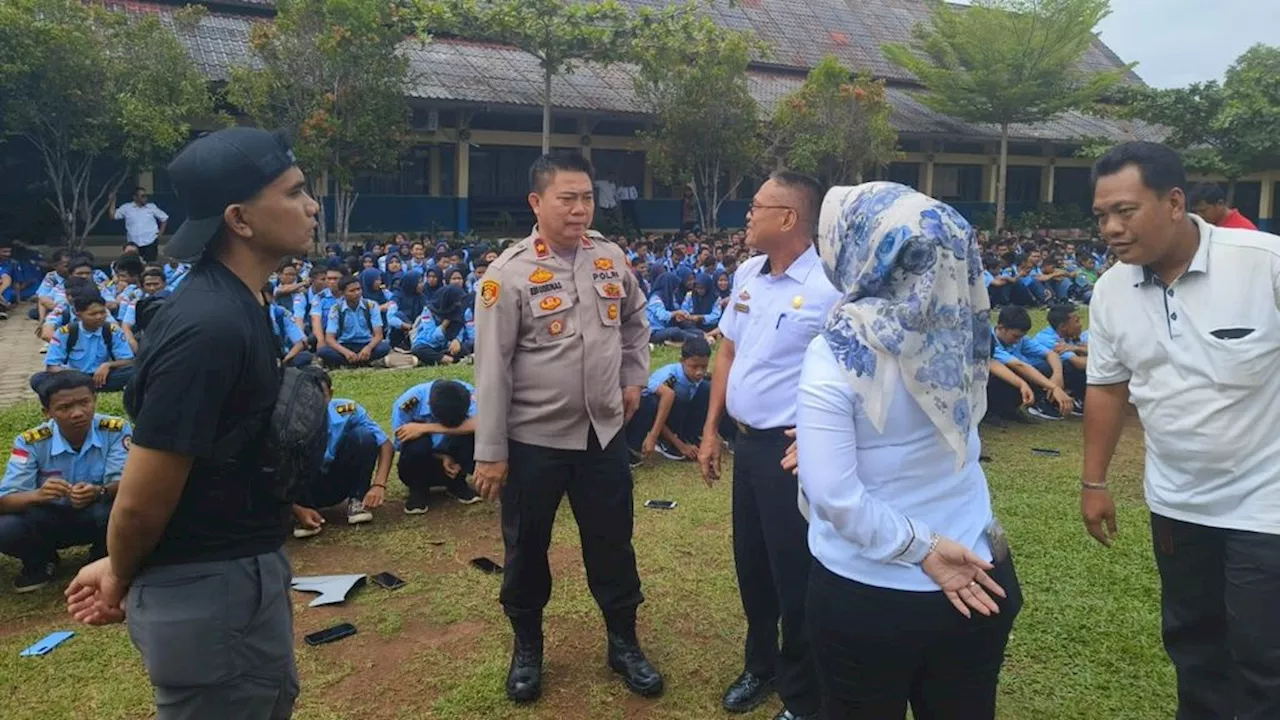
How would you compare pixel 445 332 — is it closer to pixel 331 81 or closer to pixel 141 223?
pixel 331 81

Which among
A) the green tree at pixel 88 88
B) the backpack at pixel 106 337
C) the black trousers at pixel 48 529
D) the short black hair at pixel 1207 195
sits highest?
the green tree at pixel 88 88

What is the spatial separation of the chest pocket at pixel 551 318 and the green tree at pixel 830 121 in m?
17.4

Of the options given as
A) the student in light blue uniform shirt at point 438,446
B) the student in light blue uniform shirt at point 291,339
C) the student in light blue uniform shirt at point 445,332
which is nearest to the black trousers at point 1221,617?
the student in light blue uniform shirt at point 438,446

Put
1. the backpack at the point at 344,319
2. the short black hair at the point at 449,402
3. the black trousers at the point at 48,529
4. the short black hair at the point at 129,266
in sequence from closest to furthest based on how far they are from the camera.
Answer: the black trousers at the point at 48,529 → the short black hair at the point at 449,402 → the backpack at the point at 344,319 → the short black hair at the point at 129,266

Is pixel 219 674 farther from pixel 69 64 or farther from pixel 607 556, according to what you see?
pixel 69 64

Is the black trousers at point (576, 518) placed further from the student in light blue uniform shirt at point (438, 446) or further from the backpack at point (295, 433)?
the student in light blue uniform shirt at point (438, 446)

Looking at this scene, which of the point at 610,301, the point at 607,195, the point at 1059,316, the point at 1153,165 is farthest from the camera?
the point at 607,195

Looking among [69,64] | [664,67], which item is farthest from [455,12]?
[69,64]

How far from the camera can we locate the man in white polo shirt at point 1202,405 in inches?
97.0

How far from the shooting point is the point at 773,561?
2955 millimetres

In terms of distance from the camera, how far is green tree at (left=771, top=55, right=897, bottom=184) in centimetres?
2011

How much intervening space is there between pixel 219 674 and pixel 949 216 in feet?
5.39

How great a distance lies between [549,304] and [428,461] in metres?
2.50

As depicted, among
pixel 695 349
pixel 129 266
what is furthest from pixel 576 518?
pixel 129 266
